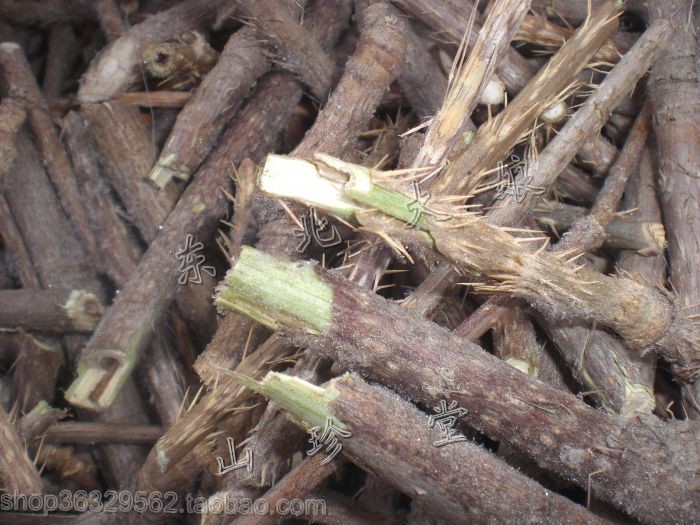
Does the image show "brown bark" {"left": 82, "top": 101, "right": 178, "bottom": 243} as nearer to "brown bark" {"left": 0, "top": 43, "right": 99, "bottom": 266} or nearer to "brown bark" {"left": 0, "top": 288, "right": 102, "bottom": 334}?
"brown bark" {"left": 0, "top": 43, "right": 99, "bottom": 266}

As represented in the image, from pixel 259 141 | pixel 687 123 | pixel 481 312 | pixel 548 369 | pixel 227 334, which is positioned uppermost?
pixel 687 123

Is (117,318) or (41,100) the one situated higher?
(41,100)

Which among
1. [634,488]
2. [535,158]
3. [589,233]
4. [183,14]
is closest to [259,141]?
[183,14]

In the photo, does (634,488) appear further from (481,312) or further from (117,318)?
(117,318)

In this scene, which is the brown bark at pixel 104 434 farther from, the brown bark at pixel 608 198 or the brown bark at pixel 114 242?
the brown bark at pixel 608 198

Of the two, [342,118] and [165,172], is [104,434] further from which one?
[342,118]
